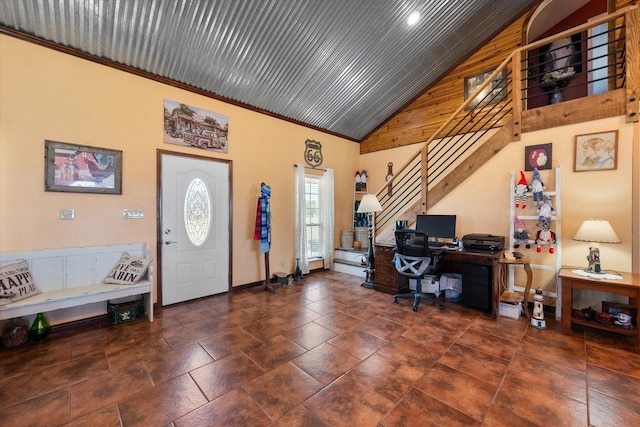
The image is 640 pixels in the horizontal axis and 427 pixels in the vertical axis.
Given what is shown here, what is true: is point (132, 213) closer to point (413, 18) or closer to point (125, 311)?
point (125, 311)

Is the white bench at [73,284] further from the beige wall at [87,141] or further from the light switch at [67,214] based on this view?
the light switch at [67,214]

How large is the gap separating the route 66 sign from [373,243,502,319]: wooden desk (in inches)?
85.7

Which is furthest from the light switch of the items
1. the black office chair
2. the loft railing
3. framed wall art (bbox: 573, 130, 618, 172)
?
framed wall art (bbox: 573, 130, 618, 172)

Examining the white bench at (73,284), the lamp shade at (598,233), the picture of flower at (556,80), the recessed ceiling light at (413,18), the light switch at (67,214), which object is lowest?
the white bench at (73,284)

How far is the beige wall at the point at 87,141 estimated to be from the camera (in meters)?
2.70

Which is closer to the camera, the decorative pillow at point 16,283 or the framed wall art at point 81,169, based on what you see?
the decorative pillow at point 16,283

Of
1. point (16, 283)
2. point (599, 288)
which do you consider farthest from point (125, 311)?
point (599, 288)

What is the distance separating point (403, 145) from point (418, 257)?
9.67 feet

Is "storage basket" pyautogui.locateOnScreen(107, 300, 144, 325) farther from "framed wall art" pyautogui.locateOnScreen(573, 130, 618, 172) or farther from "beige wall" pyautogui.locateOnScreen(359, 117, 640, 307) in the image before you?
"framed wall art" pyautogui.locateOnScreen(573, 130, 618, 172)

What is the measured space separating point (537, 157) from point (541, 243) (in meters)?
1.13

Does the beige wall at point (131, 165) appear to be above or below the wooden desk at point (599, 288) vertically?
above

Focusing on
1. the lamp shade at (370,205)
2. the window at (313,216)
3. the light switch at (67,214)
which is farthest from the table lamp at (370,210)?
the light switch at (67,214)

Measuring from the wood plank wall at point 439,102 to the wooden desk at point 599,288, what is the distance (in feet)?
10.9

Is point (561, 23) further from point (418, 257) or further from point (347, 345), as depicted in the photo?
point (347, 345)
